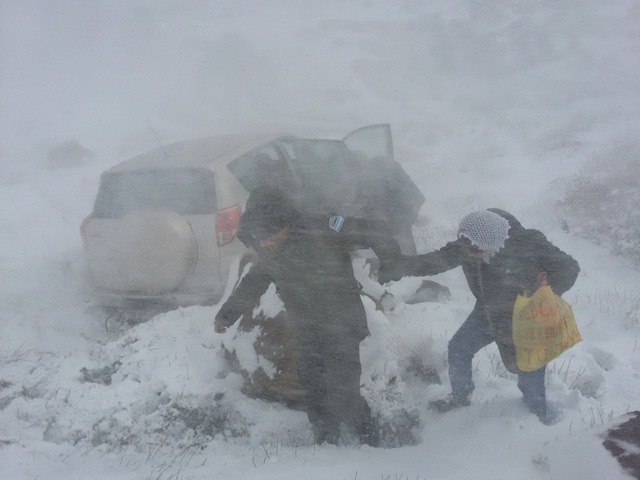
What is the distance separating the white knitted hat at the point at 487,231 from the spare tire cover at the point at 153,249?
2.25 m

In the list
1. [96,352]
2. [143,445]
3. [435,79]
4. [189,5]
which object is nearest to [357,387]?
[143,445]

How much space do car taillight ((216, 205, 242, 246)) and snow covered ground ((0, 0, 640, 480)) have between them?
74cm

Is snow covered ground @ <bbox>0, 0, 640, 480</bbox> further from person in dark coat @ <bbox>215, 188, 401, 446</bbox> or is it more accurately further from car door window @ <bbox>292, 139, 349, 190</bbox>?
car door window @ <bbox>292, 139, 349, 190</bbox>

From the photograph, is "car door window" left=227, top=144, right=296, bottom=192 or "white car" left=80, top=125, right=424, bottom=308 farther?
"car door window" left=227, top=144, right=296, bottom=192

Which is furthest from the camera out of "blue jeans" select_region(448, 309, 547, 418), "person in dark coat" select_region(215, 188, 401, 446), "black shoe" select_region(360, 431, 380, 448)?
"black shoe" select_region(360, 431, 380, 448)

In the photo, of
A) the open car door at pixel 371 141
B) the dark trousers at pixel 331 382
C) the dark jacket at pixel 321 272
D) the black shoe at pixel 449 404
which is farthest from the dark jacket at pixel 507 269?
the open car door at pixel 371 141

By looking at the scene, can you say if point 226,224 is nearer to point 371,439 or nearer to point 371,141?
point 371,439

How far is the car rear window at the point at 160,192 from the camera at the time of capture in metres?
3.69

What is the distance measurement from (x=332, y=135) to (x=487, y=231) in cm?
1054

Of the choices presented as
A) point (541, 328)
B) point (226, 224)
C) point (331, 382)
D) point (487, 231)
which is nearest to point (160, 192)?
point (226, 224)

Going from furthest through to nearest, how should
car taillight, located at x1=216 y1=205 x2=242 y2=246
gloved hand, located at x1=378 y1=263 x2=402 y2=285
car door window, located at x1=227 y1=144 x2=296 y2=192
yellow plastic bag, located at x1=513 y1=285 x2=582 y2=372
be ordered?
car door window, located at x1=227 y1=144 x2=296 y2=192 < car taillight, located at x1=216 y1=205 x2=242 y2=246 < gloved hand, located at x1=378 y1=263 x2=402 y2=285 < yellow plastic bag, located at x1=513 y1=285 x2=582 y2=372

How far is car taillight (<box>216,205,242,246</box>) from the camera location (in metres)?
3.66

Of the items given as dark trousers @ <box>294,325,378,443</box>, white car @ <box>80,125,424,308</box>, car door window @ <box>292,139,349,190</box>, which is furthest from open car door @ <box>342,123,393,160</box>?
dark trousers @ <box>294,325,378,443</box>

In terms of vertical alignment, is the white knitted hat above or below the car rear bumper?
above
